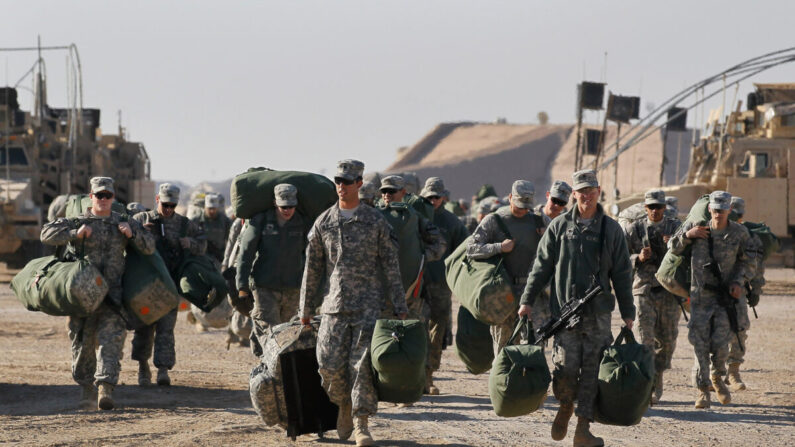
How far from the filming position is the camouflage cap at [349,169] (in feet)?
26.2

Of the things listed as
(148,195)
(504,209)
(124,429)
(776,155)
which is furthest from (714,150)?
(124,429)

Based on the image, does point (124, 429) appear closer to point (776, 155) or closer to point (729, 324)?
point (729, 324)

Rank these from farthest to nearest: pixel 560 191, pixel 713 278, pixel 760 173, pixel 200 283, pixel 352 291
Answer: pixel 760 173 → pixel 200 283 → pixel 713 278 → pixel 560 191 → pixel 352 291

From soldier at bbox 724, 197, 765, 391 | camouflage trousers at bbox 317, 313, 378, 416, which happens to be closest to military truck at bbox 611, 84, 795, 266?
soldier at bbox 724, 197, 765, 391

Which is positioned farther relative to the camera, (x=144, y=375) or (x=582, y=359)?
(x=144, y=375)

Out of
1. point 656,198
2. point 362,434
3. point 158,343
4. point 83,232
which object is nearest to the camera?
point 362,434

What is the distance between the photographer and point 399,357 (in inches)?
300

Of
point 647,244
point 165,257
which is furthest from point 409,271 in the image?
point 165,257

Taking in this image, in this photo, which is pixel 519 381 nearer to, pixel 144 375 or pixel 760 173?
pixel 144 375

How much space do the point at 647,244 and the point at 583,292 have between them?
Result: 10.4ft

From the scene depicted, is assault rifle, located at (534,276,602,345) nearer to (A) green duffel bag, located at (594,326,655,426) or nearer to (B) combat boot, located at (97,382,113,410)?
(A) green duffel bag, located at (594,326,655,426)

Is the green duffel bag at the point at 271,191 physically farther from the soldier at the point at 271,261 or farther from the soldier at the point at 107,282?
the soldier at the point at 107,282

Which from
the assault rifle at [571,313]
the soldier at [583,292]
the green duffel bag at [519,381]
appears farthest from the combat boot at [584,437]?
the assault rifle at [571,313]

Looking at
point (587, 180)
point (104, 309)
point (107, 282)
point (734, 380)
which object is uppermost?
point (587, 180)
